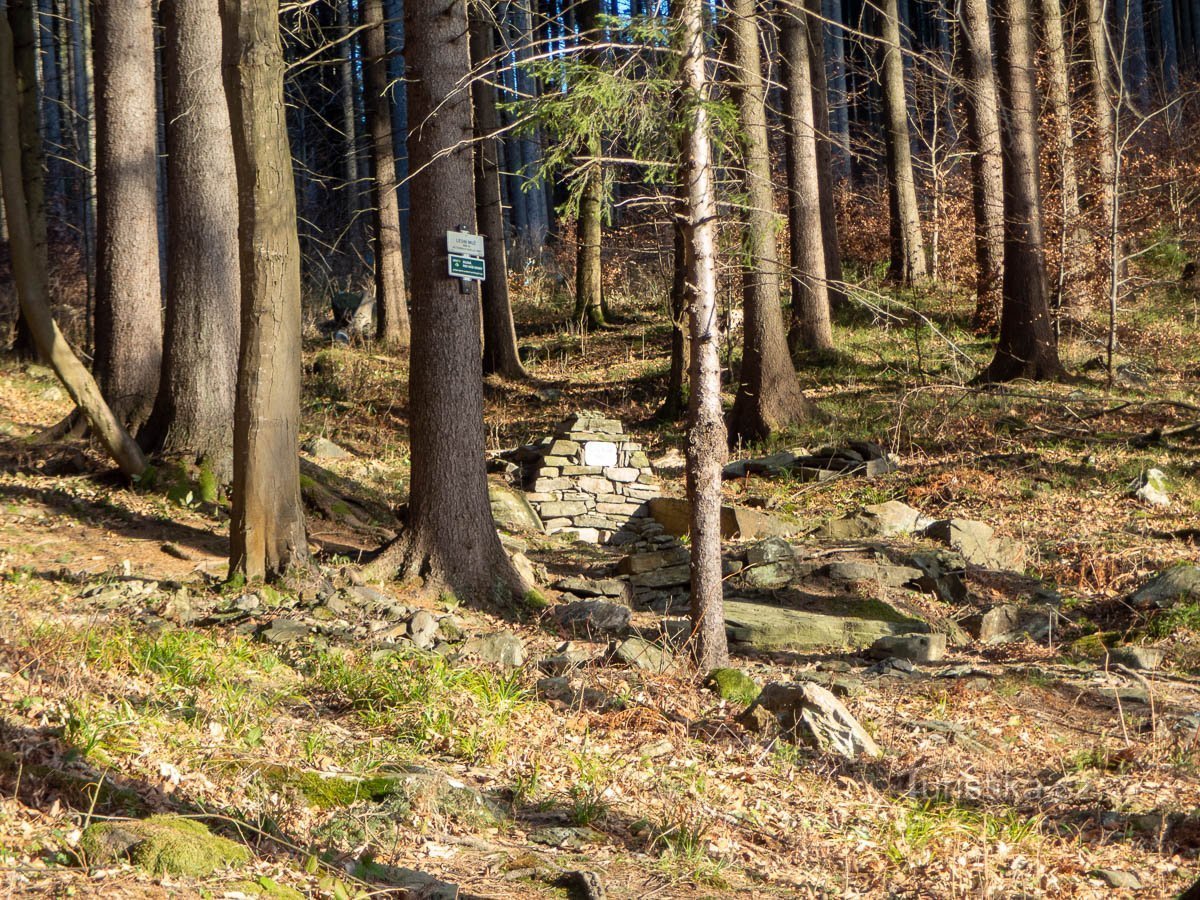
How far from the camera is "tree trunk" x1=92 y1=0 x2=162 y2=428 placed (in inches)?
443

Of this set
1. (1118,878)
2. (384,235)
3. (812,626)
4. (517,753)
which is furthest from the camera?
(384,235)

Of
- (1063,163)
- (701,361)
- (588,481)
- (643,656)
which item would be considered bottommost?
(643,656)

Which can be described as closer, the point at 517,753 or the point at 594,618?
the point at 517,753

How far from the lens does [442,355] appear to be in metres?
8.44

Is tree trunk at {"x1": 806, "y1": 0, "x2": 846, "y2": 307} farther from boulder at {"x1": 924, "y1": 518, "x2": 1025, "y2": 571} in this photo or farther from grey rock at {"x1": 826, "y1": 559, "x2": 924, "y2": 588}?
grey rock at {"x1": 826, "y1": 559, "x2": 924, "y2": 588}

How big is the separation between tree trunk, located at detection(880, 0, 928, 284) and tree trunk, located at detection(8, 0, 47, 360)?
15.6 metres

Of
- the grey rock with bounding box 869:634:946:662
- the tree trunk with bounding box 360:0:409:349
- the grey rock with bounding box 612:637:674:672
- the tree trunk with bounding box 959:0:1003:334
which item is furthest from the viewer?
the tree trunk with bounding box 360:0:409:349

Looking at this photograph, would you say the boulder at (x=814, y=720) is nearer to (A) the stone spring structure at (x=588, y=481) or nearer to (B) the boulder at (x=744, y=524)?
(B) the boulder at (x=744, y=524)

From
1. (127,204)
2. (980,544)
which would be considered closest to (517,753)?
(980,544)

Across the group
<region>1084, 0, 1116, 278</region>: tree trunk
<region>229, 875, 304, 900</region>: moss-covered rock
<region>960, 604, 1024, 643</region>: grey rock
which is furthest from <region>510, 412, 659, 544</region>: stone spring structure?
<region>1084, 0, 1116, 278</region>: tree trunk

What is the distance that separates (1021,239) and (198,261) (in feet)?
36.7

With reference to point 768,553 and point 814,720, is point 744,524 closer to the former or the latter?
point 768,553

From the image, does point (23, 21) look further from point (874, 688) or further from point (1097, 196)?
point (1097, 196)

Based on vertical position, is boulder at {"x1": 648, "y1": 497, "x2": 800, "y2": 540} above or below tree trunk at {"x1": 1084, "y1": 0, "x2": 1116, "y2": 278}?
below
